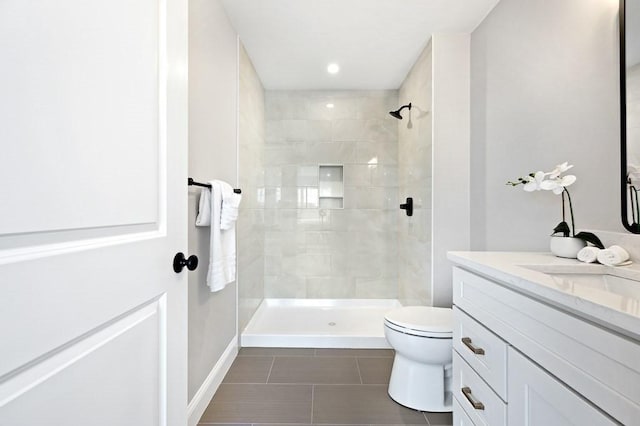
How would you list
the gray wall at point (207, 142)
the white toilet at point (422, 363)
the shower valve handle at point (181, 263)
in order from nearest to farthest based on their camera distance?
the shower valve handle at point (181, 263)
the gray wall at point (207, 142)
the white toilet at point (422, 363)

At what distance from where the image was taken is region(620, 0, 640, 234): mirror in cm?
117

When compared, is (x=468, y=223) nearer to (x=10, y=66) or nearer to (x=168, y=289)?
(x=168, y=289)

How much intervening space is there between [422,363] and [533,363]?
3.46 feet

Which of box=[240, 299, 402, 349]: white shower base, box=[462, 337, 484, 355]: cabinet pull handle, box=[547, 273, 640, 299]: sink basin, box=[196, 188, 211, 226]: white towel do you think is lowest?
box=[240, 299, 402, 349]: white shower base

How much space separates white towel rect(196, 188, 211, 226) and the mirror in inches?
71.3

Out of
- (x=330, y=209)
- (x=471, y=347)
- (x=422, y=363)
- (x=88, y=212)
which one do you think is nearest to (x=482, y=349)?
(x=471, y=347)

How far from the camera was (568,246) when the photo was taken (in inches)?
52.1

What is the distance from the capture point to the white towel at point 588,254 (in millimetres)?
1199

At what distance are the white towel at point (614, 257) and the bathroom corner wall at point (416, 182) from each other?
52.4 inches

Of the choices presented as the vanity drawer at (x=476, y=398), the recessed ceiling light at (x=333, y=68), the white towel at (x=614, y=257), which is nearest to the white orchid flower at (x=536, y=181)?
the white towel at (x=614, y=257)

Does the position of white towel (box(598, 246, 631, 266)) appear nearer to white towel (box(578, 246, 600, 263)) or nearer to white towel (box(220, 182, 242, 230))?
white towel (box(578, 246, 600, 263))

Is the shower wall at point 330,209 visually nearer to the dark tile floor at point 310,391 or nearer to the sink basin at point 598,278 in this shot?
the dark tile floor at point 310,391

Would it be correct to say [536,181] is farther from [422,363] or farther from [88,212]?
[88,212]

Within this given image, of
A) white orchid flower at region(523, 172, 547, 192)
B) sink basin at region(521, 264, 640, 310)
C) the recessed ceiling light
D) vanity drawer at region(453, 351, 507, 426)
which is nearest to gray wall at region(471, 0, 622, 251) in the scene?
white orchid flower at region(523, 172, 547, 192)
